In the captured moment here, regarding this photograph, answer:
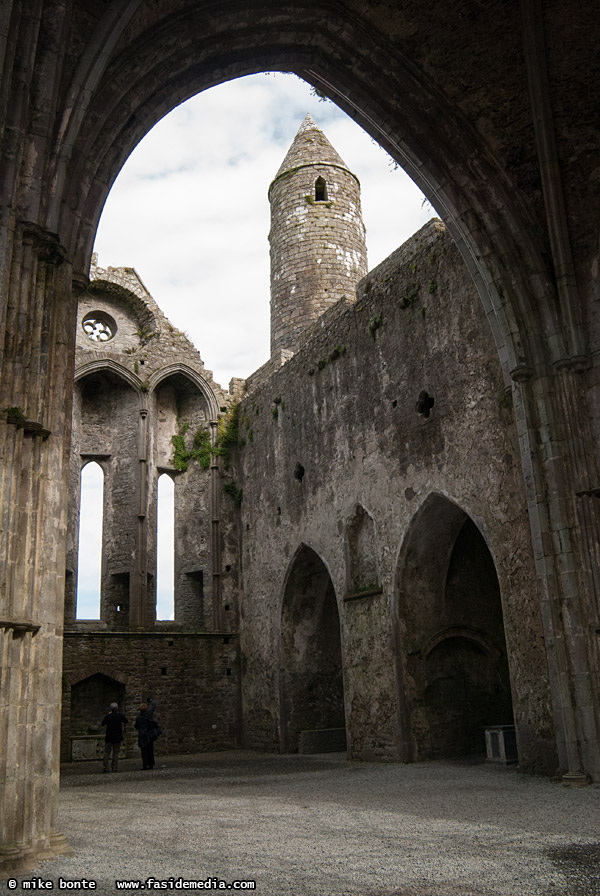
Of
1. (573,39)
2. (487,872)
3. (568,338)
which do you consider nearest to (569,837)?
(487,872)

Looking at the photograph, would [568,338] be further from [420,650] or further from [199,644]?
[199,644]

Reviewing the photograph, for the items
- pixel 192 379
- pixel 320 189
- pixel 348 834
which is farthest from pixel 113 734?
pixel 320 189

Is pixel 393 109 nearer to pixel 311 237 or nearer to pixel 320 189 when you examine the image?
pixel 311 237

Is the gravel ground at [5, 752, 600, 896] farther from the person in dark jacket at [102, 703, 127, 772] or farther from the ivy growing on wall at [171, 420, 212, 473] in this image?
the ivy growing on wall at [171, 420, 212, 473]

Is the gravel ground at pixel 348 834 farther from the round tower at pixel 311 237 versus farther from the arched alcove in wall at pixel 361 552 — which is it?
the round tower at pixel 311 237

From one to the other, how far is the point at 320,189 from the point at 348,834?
15752mm

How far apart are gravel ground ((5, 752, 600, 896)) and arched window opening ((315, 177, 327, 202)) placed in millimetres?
13186

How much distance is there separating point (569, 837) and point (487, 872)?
3.78 ft

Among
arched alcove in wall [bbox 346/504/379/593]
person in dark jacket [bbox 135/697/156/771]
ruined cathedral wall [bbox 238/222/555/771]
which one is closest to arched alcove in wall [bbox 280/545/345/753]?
ruined cathedral wall [bbox 238/222/555/771]

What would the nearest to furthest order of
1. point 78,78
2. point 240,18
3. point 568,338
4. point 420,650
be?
point 78,78, point 240,18, point 568,338, point 420,650

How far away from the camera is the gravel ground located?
4055 millimetres

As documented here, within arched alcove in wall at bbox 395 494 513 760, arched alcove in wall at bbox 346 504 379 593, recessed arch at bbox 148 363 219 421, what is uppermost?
recessed arch at bbox 148 363 219 421

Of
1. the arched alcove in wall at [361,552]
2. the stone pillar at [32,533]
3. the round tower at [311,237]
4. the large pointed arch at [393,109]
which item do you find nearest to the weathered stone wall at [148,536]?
the round tower at [311,237]

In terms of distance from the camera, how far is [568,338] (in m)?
8.60
